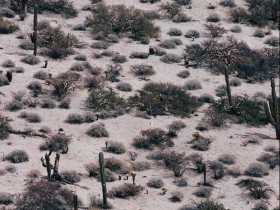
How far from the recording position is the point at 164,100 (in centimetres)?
2983

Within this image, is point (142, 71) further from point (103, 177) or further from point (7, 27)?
point (103, 177)

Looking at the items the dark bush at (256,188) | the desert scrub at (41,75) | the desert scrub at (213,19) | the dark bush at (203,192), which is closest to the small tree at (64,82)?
the desert scrub at (41,75)

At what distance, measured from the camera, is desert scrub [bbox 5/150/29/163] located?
24281 mm

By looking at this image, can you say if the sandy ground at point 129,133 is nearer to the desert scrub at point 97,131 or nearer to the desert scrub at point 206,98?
the desert scrub at point 97,131

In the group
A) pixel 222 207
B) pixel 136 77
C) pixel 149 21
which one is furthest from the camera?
pixel 149 21

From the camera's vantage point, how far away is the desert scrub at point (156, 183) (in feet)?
78.4

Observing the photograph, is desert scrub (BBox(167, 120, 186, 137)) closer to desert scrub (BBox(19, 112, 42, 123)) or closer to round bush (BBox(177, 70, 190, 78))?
round bush (BBox(177, 70, 190, 78))

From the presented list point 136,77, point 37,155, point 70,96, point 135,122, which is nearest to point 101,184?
point 37,155

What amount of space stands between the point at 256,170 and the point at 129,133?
6081 mm

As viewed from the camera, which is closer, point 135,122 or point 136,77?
point 135,122

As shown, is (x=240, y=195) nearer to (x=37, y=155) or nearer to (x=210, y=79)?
(x=37, y=155)

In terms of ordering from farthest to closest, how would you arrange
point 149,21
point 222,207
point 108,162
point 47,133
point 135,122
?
1. point 149,21
2. point 135,122
3. point 47,133
4. point 108,162
5. point 222,207

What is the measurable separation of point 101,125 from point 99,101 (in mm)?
2063

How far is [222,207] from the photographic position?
22.6 meters
